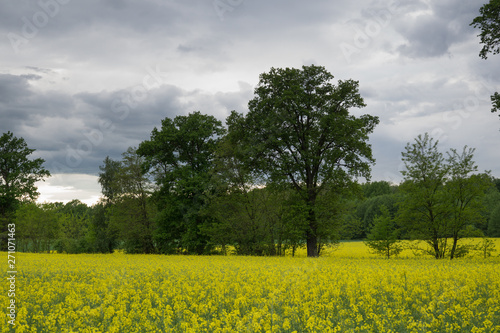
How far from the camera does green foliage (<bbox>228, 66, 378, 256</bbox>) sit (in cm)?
2812

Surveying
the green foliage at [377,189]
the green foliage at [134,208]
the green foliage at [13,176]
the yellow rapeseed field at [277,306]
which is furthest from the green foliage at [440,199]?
the green foliage at [377,189]

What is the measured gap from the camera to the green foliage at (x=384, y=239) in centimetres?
3959

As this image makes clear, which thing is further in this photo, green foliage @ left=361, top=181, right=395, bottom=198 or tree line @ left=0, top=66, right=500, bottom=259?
green foliage @ left=361, top=181, right=395, bottom=198

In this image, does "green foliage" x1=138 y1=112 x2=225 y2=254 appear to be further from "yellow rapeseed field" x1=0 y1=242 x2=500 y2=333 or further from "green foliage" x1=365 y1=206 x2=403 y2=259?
"yellow rapeseed field" x1=0 y1=242 x2=500 y2=333

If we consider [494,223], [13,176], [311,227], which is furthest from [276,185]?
[494,223]

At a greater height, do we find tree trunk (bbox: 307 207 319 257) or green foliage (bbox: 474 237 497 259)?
tree trunk (bbox: 307 207 319 257)

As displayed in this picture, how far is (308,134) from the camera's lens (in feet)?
94.9

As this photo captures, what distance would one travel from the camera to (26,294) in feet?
36.4

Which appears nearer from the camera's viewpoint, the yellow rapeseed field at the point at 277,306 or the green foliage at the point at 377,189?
the yellow rapeseed field at the point at 277,306

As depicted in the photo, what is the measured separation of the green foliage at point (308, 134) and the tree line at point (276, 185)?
80 millimetres

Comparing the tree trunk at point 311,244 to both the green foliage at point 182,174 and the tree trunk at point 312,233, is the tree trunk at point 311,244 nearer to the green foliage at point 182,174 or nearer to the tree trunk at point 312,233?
the tree trunk at point 312,233

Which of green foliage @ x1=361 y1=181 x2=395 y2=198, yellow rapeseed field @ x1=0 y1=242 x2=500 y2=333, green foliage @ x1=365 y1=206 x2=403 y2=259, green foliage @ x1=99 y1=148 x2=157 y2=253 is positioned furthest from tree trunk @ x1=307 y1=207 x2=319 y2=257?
green foliage @ x1=361 y1=181 x2=395 y2=198

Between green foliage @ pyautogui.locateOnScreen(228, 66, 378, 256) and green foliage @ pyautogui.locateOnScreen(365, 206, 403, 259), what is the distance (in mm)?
12866

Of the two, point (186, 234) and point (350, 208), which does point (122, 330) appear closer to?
point (350, 208)
